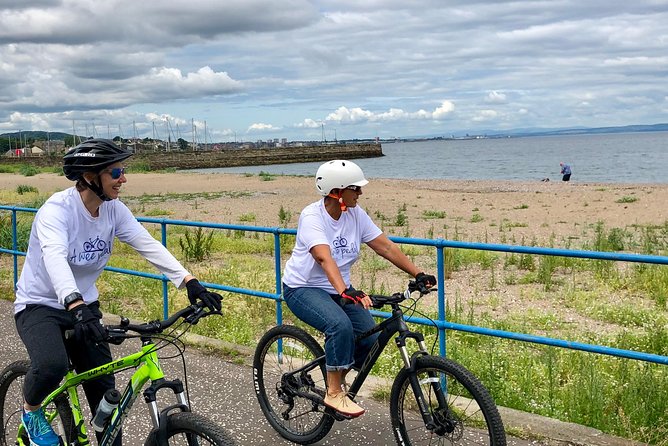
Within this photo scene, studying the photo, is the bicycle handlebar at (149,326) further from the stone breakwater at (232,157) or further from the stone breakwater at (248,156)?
the stone breakwater at (248,156)

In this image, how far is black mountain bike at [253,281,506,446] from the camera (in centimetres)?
405

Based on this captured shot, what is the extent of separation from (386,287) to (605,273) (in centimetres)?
330

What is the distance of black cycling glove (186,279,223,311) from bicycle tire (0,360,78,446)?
886mm

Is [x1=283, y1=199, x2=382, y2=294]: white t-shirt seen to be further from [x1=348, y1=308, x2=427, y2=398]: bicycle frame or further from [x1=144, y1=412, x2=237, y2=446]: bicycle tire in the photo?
[x1=144, y1=412, x2=237, y2=446]: bicycle tire

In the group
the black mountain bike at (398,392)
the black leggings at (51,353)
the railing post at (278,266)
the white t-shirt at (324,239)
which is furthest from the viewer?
the railing post at (278,266)

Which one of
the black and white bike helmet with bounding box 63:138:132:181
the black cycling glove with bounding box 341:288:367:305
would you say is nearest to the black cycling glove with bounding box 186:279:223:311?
the black and white bike helmet with bounding box 63:138:132:181

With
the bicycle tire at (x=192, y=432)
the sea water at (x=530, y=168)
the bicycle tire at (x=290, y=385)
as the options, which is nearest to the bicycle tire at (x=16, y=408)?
the bicycle tire at (x=192, y=432)

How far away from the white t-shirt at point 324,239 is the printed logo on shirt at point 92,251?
Result: 120 centimetres

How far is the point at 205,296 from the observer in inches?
135

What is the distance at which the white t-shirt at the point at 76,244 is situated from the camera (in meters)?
3.65

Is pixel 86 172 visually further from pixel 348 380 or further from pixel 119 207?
pixel 348 380

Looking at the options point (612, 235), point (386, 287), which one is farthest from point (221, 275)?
point (612, 235)

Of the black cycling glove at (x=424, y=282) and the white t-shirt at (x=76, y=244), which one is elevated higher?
the white t-shirt at (x=76, y=244)

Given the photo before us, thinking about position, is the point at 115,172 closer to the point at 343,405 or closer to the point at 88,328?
the point at 88,328
